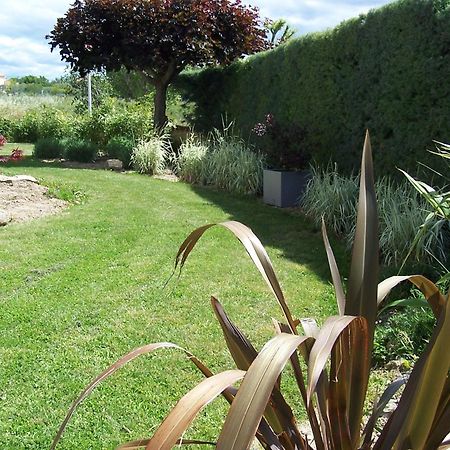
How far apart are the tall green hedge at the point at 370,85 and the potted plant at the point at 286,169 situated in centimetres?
22

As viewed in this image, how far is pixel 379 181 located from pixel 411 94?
1021 mm

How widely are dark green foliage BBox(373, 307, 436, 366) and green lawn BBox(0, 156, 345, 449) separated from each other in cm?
64

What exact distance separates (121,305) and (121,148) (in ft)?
29.3

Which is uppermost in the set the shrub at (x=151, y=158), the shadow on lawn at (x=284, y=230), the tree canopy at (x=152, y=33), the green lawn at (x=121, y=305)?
the tree canopy at (x=152, y=33)

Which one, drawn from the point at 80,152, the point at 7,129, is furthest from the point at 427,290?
the point at 7,129

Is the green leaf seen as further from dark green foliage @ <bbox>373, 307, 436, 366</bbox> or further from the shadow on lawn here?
the shadow on lawn

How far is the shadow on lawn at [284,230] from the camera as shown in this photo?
5285 mm

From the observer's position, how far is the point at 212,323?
3.74m

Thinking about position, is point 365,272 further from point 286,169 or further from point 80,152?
point 80,152

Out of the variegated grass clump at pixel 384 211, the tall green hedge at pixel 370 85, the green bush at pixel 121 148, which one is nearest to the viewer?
the variegated grass clump at pixel 384 211

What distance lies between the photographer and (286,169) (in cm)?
838

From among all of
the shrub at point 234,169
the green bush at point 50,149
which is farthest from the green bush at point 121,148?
the shrub at point 234,169

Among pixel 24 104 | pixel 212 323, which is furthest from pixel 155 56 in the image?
pixel 24 104

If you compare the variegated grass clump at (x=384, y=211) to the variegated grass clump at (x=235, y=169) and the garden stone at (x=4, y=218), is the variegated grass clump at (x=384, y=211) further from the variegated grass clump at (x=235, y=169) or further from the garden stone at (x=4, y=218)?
the garden stone at (x=4, y=218)
